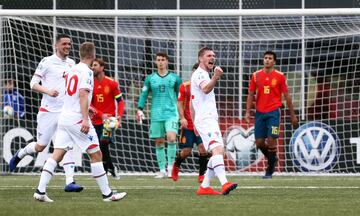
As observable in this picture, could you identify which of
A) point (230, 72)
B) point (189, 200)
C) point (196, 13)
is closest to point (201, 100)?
point (189, 200)

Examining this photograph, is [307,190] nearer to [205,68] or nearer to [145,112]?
[205,68]

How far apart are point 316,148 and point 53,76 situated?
705cm

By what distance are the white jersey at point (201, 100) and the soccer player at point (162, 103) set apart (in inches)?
188

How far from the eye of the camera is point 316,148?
1883cm

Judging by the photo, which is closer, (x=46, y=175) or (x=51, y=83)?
(x=46, y=175)

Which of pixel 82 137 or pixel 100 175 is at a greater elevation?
pixel 82 137

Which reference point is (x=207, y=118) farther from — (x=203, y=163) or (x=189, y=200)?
(x=203, y=163)

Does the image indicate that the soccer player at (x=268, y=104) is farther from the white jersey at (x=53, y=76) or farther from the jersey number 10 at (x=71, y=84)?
the jersey number 10 at (x=71, y=84)

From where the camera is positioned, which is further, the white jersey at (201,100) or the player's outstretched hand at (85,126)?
the white jersey at (201,100)

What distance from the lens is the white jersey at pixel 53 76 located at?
43.3 ft

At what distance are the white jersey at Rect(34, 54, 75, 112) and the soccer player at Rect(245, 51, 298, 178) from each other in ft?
13.8

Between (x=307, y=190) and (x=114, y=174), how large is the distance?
485 cm

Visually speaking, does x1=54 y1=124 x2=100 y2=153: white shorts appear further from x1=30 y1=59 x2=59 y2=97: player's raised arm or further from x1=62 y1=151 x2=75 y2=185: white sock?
x1=62 y1=151 x2=75 y2=185: white sock

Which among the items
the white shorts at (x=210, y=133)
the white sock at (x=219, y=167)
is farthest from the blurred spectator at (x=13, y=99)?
the white sock at (x=219, y=167)
